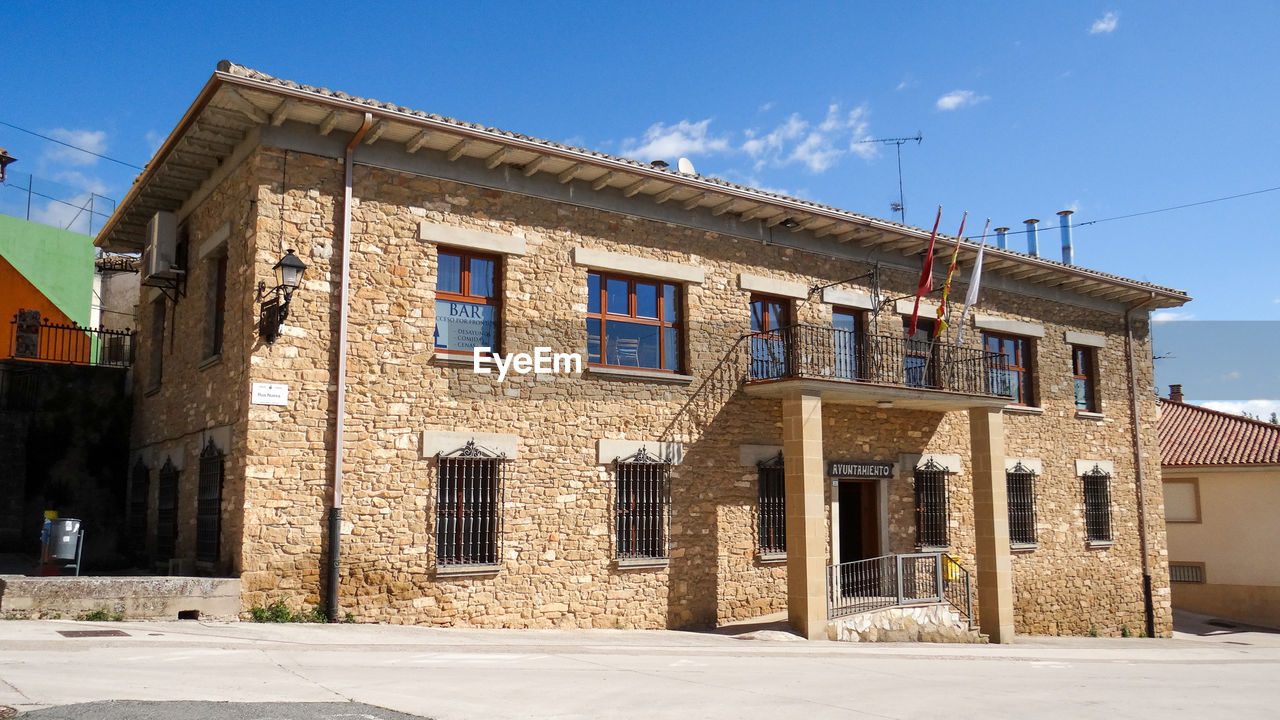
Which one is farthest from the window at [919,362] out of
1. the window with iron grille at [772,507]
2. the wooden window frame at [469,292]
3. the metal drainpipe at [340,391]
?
the metal drainpipe at [340,391]

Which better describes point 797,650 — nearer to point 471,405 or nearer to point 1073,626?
point 471,405

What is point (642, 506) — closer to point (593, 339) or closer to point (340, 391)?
point (593, 339)

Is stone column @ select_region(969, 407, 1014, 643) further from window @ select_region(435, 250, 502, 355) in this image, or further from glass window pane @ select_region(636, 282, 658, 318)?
window @ select_region(435, 250, 502, 355)

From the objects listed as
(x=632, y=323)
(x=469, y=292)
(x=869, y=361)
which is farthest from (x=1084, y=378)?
(x=469, y=292)

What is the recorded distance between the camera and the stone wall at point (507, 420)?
11.5m

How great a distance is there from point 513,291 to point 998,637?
9531mm

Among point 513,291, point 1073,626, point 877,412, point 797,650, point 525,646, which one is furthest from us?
point 1073,626

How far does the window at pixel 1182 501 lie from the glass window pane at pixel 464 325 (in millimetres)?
18769

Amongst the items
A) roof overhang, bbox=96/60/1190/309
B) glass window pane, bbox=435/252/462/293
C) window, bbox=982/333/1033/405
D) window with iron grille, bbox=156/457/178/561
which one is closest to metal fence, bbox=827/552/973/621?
window, bbox=982/333/1033/405

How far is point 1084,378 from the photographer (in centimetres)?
2033

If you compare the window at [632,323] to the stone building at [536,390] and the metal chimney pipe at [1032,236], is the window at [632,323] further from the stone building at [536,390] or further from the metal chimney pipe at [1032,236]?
the metal chimney pipe at [1032,236]

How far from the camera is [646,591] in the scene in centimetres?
1366

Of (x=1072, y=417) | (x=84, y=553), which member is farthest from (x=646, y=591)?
(x=1072, y=417)

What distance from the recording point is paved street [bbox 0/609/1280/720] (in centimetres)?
668
